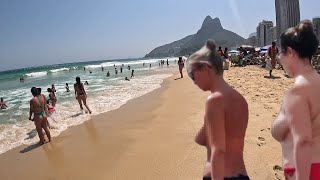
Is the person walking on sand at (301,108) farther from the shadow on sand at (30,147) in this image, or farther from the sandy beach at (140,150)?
the shadow on sand at (30,147)

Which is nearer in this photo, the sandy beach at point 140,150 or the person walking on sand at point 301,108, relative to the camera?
the person walking on sand at point 301,108

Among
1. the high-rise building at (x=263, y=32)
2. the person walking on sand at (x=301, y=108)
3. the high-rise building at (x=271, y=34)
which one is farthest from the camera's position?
the high-rise building at (x=263, y=32)

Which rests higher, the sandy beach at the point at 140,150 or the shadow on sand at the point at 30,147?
the sandy beach at the point at 140,150

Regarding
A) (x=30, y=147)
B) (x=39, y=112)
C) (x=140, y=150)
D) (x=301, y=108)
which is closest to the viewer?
(x=301, y=108)

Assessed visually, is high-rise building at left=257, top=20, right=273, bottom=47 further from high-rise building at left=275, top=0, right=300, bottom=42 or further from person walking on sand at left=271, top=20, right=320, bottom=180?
person walking on sand at left=271, top=20, right=320, bottom=180

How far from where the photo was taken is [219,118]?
1929 millimetres

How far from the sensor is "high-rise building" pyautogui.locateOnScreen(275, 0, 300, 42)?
2564 inches

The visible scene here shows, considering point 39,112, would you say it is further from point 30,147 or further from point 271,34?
point 271,34

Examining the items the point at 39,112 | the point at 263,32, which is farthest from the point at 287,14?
the point at 39,112

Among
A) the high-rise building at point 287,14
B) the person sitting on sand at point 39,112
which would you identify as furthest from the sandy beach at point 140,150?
the high-rise building at point 287,14

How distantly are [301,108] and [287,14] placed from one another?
69.9 m

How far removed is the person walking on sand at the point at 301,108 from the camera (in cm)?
181

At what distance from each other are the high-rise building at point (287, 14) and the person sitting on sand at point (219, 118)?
6866cm

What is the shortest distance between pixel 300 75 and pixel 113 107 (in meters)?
11.8
